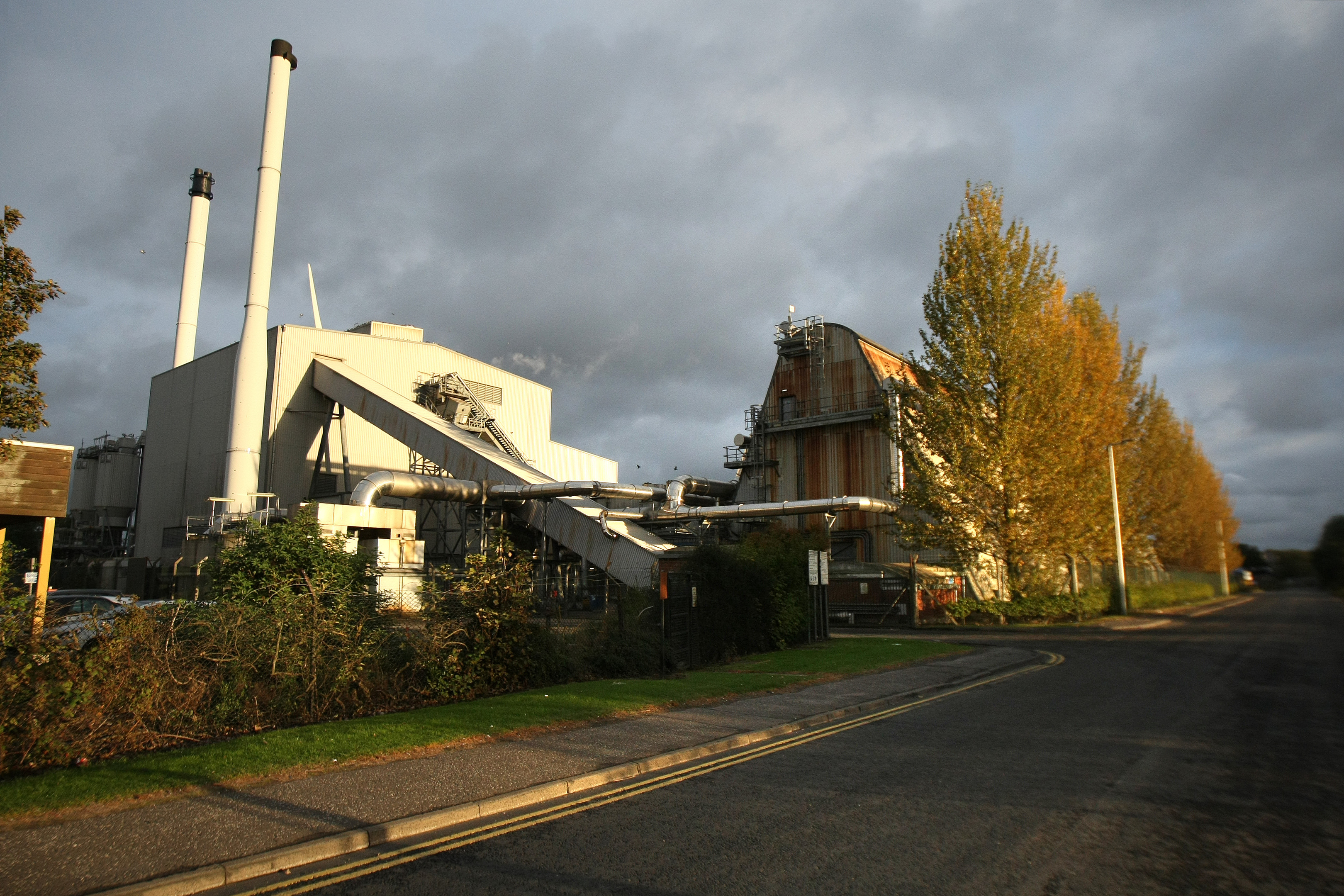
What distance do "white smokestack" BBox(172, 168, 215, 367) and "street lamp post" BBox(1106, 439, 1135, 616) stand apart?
5729cm

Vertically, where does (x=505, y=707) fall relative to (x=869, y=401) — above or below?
below

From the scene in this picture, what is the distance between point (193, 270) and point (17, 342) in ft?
179

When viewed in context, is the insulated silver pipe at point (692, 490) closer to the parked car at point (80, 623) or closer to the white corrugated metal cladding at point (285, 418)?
the white corrugated metal cladding at point (285, 418)

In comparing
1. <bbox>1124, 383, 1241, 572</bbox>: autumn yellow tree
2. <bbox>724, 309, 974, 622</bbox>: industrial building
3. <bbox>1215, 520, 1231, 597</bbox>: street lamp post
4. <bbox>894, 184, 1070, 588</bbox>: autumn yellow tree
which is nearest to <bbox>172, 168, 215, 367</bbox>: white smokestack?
<bbox>724, 309, 974, 622</bbox>: industrial building

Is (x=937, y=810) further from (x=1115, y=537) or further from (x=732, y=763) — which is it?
(x=1115, y=537)

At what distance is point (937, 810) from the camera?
6.84 metres

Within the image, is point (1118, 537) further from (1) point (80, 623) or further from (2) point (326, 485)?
(2) point (326, 485)

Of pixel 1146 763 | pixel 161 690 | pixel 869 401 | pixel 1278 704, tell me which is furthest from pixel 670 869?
pixel 869 401

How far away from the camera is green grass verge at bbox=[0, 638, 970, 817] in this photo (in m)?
7.25

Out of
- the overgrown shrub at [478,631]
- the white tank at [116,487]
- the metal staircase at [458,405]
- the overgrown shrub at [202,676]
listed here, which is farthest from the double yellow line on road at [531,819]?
the white tank at [116,487]

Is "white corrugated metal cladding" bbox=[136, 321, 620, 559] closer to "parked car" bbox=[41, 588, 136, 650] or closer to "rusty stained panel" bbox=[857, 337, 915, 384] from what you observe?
"rusty stained panel" bbox=[857, 337, 915, 384]

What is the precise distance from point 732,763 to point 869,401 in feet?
128

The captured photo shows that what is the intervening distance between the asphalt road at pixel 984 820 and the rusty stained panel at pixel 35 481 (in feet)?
51.5

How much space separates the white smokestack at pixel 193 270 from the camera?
182 feet
